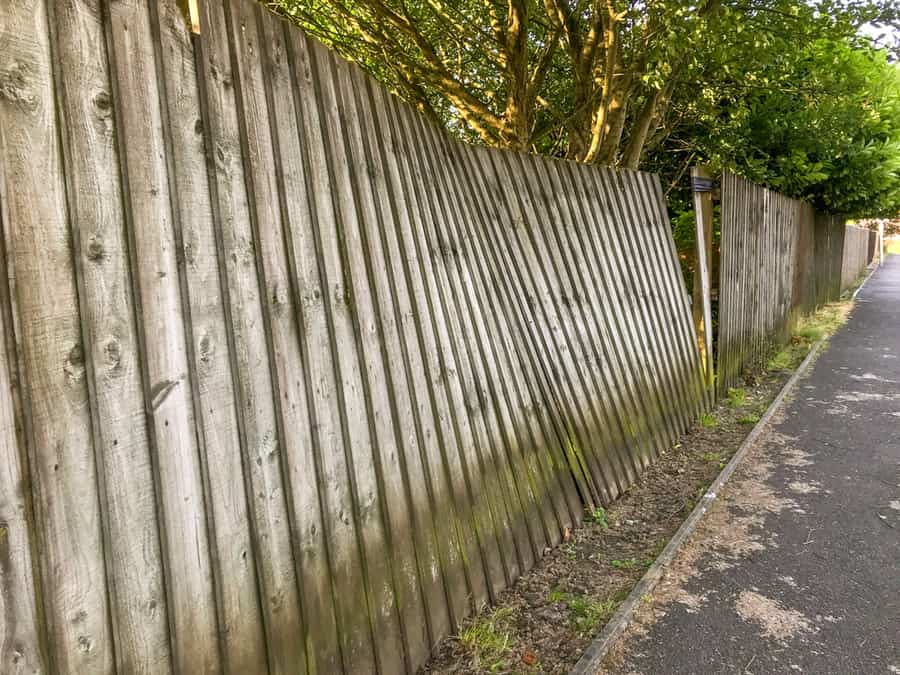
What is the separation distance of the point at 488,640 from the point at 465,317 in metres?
1.41

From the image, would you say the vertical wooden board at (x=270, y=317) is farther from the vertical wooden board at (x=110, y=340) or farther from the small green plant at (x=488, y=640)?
the small green plant at (x=488, y=640)

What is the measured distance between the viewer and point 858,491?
165 inches

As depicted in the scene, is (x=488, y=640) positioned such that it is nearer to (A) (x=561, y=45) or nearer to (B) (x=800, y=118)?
(A) (x=561, y=45)

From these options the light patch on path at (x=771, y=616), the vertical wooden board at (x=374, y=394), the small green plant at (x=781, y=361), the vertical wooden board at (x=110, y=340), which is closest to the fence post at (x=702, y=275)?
the small green plant at (x=781, y=361)

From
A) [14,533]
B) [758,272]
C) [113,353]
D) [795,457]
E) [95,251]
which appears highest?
[95,251]

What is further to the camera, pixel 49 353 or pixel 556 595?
pixel 556 595

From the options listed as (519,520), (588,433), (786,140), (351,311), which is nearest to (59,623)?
(351,311)

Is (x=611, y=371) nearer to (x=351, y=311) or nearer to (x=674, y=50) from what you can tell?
(x=351, y=311)

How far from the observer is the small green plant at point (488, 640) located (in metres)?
2.40

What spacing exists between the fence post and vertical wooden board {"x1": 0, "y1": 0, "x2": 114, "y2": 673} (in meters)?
5.65

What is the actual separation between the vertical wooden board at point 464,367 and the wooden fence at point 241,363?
0.6 inches

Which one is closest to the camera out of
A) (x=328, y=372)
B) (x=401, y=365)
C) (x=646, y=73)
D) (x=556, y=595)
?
(x=328, y=372)

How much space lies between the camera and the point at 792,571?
319 cm

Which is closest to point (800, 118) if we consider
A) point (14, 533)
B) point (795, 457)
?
point (795, 457)
